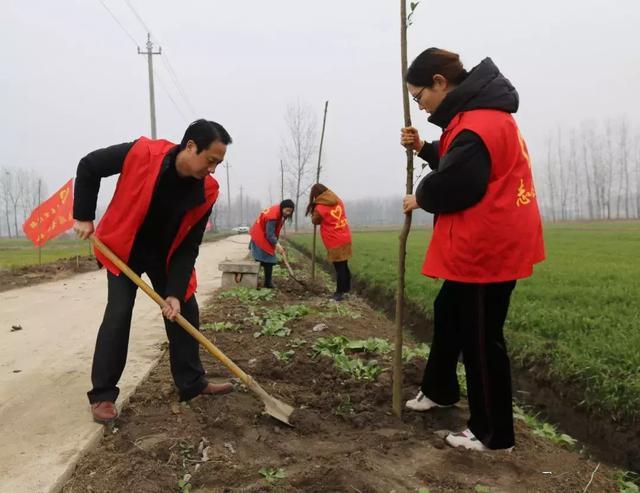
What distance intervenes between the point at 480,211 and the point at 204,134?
1546 mm

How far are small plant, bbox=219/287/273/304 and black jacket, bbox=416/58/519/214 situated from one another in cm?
511

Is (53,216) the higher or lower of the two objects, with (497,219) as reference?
higher

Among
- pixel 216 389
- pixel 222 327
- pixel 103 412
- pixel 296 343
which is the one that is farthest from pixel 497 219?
pixel 222 327

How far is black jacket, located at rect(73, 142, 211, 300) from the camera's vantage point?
9.72 ft

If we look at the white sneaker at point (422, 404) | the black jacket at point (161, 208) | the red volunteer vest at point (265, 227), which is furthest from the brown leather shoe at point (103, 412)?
the red volunteer vest at point (265, 227)

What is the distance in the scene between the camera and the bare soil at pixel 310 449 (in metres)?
2.33

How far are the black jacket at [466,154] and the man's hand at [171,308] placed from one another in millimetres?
1557

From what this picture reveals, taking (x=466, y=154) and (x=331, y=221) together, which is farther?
(x=331, y=221)

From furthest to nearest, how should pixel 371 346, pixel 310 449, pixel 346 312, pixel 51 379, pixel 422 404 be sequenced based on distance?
pixel 346 312
pixel 371 346
pixel 51 379
pixel 422 404
pixel 310 449

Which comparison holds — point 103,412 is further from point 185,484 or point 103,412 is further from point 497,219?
point 497,219

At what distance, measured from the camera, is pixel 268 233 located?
8414 millimetres

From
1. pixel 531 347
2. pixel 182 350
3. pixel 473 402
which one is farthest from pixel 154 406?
pixel 531 347

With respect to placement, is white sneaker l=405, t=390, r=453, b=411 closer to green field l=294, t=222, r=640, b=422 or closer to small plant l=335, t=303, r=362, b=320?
green field l=294, t=222, r=640, b=422

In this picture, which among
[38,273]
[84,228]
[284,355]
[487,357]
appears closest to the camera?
[487,357]
